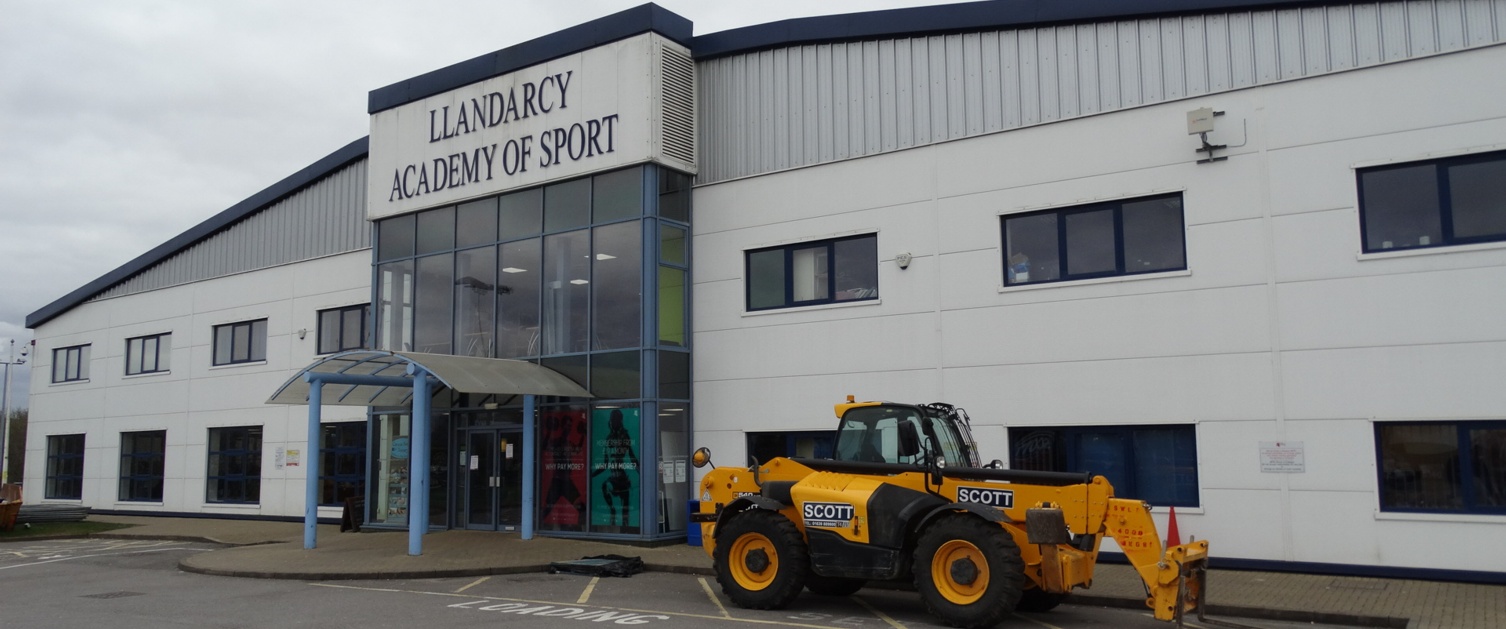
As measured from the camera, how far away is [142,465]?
93.9ft

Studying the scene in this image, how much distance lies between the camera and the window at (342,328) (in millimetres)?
24078

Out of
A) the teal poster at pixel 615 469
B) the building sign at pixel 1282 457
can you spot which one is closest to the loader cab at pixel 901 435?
the building sign at pixel 1282 457

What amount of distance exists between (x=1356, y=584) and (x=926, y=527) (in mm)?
5485

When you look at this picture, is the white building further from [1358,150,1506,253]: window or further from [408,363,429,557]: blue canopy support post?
[408,363,429,557]: blue canopy support post

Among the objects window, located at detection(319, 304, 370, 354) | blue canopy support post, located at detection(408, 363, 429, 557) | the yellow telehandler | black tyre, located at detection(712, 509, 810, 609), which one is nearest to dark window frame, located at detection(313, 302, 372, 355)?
window, located at detection(319, 304, 370, 354)

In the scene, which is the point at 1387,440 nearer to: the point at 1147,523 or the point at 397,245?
the point at 1147,523

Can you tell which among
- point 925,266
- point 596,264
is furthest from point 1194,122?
point 596,264

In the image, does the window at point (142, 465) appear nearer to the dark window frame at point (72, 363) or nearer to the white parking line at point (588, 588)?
the dark window frame at point (72, 363)

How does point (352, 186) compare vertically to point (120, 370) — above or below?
above

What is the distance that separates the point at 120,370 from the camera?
98.2 feet

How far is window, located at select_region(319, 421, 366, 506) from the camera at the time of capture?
23516 mm

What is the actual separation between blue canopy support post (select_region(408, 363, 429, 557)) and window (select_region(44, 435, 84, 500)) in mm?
18659

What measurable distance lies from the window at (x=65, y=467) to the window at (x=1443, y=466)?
102 feet

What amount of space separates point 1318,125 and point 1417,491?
451 cm
